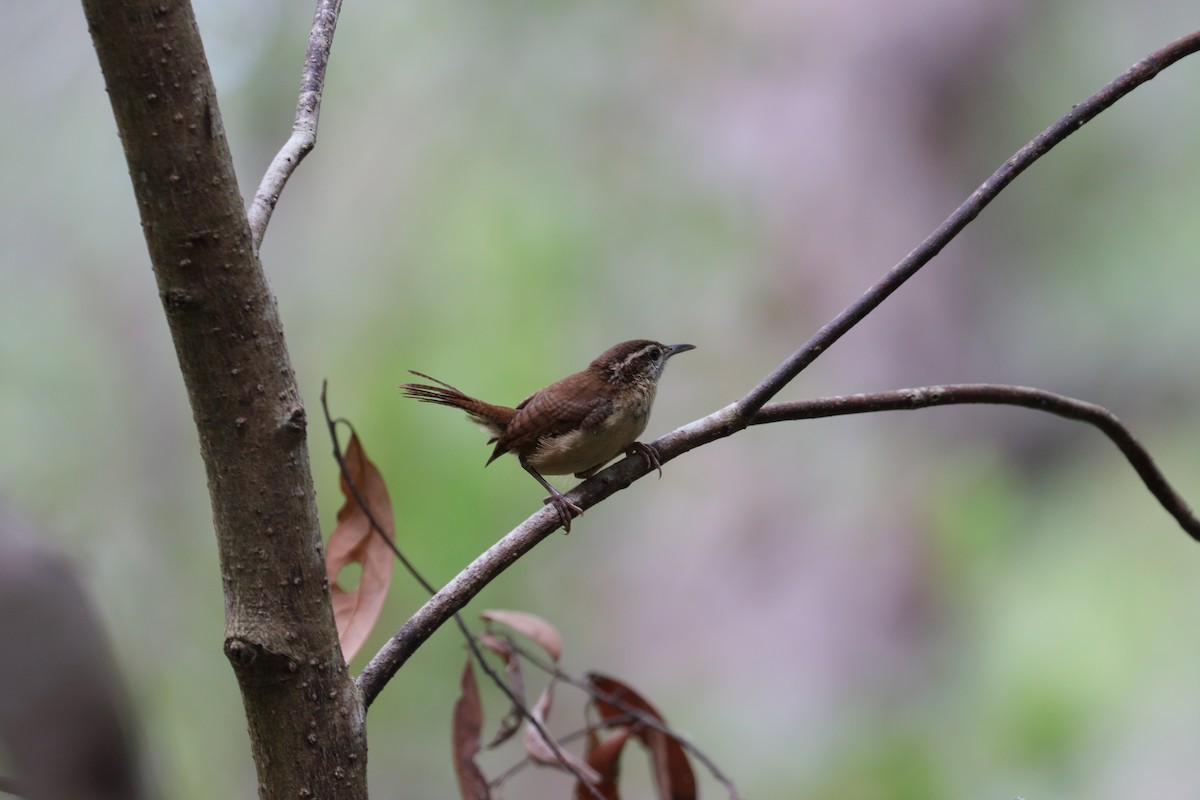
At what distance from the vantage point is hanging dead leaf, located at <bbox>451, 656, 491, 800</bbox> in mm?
1506

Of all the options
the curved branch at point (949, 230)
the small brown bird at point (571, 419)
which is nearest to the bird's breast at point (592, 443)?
the small brown bird at point (571, 419)

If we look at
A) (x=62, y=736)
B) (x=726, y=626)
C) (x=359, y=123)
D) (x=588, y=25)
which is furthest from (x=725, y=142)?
(x=62, y=736)

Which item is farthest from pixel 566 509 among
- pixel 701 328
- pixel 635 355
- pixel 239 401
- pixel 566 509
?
pixel 701 328

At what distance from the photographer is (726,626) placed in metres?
3.77

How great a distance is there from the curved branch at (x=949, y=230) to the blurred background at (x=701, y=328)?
2.48 m

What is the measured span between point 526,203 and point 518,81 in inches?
23.1

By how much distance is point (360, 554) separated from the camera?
143cm

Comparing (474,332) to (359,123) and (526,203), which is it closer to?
(526,203)

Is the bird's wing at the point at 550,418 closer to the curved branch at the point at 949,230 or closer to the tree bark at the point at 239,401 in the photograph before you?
the curved branch at the point at 949,230

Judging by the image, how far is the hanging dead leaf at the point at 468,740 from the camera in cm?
151

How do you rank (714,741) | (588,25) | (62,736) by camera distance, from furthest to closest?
(588,25) < (714,741) < (62,736)

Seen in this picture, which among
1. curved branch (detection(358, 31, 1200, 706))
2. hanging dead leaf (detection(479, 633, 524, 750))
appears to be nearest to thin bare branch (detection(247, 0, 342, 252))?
curved branch (detection(358, 31, 1200, 706))

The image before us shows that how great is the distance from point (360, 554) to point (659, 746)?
0.65 metres

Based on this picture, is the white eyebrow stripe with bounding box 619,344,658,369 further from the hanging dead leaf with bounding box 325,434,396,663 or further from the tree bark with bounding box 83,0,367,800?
the tree bark with bounding box 83,0,367,800
